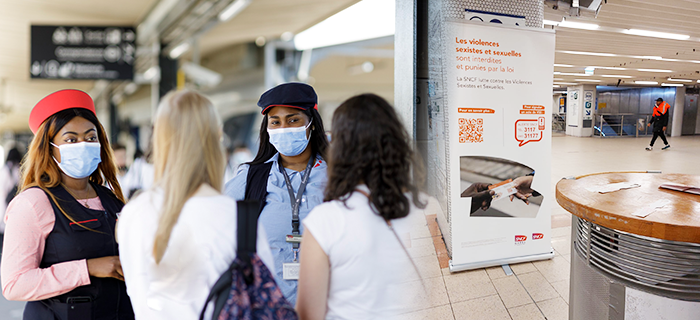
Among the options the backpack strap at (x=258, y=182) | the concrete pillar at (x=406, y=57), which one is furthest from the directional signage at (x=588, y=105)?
the backpack strap at (x=258, y=182)

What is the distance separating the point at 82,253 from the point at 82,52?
4025 mm

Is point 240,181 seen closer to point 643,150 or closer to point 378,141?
point 378,141

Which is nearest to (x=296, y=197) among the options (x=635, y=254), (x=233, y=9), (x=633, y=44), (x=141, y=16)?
(x=635, y=254)

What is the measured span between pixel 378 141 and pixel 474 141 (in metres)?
2.53

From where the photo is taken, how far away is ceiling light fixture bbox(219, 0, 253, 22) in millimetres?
3330

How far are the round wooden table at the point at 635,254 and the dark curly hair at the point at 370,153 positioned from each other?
51.2 inches

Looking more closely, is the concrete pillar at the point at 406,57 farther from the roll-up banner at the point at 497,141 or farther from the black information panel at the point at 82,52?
the black information panel at the point at 82,52

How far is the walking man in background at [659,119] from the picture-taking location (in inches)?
197

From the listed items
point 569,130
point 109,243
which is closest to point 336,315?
point 109,243

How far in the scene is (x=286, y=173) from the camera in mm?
1264

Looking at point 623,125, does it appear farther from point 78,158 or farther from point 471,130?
point 78,158

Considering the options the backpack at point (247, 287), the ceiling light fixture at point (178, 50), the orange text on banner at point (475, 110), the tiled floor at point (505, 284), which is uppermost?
the ceiling light fixture at point (178, 50)

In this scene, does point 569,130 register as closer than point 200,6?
No

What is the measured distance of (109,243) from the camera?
3.91 feet
